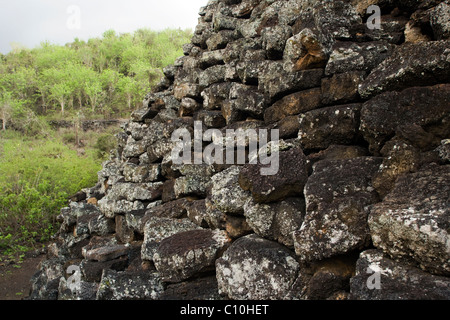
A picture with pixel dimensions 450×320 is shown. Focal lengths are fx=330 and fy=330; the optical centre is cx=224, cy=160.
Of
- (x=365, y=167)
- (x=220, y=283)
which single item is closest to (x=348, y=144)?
(x=365, y=167)

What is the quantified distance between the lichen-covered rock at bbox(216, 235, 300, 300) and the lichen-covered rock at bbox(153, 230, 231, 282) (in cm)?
50

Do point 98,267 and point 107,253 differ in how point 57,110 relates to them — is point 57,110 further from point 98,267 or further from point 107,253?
point 98,267

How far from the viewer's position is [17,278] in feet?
37.8

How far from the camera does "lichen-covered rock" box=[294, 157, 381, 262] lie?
135 inches

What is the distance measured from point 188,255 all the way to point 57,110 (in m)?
42.3

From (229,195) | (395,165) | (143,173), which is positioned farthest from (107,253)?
(395,165)

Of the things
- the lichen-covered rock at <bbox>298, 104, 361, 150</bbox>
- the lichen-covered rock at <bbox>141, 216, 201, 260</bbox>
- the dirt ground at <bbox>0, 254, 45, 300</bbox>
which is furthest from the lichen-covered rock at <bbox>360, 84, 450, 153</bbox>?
the dirt ground at <bbox>0, 254, 45, 300</bbox>

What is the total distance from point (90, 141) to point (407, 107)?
31574mm

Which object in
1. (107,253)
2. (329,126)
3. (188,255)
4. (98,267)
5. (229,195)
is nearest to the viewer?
(329,126)

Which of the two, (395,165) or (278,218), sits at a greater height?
(395,165)

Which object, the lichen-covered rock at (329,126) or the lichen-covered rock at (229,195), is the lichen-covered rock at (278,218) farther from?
the lichen-covered rock at (329,126)

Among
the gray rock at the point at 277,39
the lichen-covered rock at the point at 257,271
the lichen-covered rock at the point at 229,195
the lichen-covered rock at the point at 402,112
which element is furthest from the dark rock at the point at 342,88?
the lichen-covered rock at the point at 257,271

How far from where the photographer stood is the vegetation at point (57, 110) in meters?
15.4

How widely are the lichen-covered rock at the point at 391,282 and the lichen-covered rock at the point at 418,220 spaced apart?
3.4 inches
